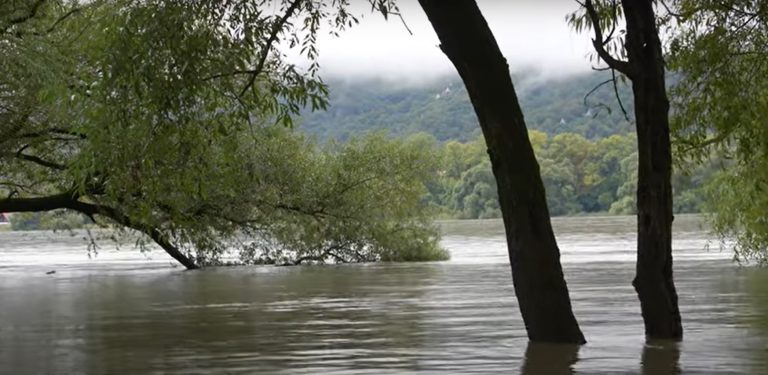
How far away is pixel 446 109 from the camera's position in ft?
421

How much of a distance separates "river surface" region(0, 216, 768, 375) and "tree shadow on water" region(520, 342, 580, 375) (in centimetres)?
2

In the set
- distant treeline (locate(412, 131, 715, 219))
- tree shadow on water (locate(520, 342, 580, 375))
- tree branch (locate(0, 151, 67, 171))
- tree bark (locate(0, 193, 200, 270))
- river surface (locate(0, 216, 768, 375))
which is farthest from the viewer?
distant treeline (locate(412, 131, 715, 219))

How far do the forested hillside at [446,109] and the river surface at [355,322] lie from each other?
2530 inches

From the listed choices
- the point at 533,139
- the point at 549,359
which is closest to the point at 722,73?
the point at 549,359

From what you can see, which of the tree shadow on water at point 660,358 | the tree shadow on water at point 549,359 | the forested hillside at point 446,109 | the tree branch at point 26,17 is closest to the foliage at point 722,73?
the tree shadow on water at point 660,358

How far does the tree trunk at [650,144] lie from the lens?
33.5ft

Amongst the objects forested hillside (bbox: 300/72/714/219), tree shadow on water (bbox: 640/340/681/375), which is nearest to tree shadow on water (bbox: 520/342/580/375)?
tree shadow on water (bbox: 640/340/681/375)

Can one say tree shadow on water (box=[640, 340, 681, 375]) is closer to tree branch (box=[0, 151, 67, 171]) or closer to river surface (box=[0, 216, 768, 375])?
river surface (box=[0, 216, 768, 375])

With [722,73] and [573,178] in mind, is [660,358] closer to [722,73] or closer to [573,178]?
[722,73]

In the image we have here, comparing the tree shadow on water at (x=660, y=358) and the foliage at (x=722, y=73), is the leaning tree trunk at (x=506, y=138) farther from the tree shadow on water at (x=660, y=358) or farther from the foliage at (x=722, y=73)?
the foliage at (x=722, y=73)

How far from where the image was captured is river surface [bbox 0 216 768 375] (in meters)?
10.1

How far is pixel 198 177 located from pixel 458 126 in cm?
10603

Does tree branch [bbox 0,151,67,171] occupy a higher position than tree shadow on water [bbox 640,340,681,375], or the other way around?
tree branch [bbox 0,151,67,171]

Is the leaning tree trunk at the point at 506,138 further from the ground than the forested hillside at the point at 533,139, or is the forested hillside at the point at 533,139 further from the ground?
the forested hillside at the point at 533,139
